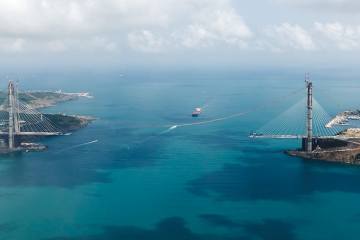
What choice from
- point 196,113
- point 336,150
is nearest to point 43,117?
point 196,113

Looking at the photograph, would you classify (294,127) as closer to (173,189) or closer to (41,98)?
(173,189)

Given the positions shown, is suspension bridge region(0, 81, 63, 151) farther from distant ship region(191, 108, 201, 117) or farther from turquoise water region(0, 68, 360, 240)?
distant ship region(191, 108, 201, 117)

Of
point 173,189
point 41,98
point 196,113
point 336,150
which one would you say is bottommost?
point 173,189

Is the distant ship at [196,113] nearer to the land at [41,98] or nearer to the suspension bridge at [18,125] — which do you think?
the suspension bridge at [18,125]

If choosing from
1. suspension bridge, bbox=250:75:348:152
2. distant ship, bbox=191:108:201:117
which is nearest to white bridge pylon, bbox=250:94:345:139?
suspension bridge, bbox=250:75:348:152

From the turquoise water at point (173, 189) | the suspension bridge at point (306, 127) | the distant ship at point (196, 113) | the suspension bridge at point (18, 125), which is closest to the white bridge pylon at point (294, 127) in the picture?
the suspension bridge at point (306, 127)

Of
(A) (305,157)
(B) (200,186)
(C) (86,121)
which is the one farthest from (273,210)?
(C) (86,121)

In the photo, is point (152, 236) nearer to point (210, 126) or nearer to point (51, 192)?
point (51, 192)
